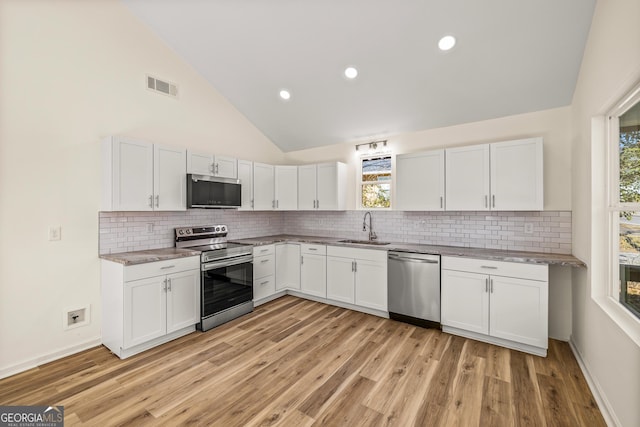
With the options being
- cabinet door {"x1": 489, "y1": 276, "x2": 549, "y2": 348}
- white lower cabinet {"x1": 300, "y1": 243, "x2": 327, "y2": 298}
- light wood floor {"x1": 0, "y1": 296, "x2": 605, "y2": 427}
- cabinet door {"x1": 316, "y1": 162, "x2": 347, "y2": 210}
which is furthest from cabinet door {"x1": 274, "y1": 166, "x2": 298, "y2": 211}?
cabinet door {"x1": 489, "y1": 276, "x2": 549, "y2": 348}

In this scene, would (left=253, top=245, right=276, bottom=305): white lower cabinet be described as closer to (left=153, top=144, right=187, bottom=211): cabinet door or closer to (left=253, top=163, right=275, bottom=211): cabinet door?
(left=253, top=163, right=275, bottom=211): cabinet door

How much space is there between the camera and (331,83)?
375 cm

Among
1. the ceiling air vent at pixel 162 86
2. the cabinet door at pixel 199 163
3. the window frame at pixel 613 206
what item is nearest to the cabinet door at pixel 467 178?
the window frame at pixel 613 206

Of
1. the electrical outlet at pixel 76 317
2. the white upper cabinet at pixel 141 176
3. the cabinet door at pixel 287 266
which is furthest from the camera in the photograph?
the cabinet door at pixel 287 266

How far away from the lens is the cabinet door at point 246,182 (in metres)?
4.38

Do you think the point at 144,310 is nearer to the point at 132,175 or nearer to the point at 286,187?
the point at 132,175

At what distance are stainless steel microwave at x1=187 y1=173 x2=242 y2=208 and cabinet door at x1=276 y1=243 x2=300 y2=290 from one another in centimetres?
109

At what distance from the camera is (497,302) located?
2.98 meters

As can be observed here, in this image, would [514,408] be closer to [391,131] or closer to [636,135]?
[636,135]

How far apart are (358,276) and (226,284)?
180cm

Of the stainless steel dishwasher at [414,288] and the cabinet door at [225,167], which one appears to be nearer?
the stainless steel dishwasher at [414,288]

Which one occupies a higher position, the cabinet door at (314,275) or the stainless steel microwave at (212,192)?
the stainless steel microwave at (212,192)

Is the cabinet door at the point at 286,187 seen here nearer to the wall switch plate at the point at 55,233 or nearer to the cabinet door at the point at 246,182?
the cabinet door at the point at 246,182

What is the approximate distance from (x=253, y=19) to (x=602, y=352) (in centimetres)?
438
